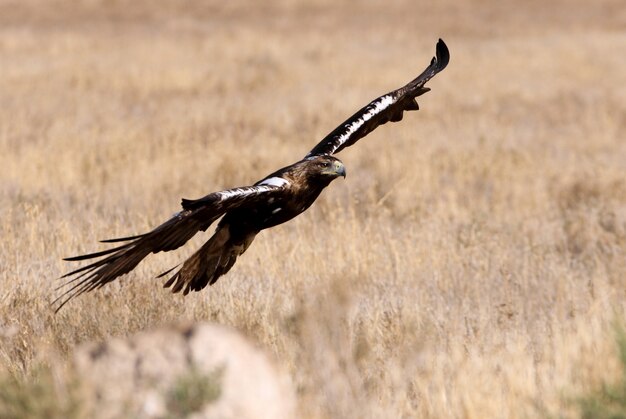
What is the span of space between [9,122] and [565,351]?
1086cm

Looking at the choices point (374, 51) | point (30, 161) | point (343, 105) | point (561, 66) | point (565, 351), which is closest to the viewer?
point (565, 351)

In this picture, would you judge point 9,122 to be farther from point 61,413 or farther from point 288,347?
point 61,413

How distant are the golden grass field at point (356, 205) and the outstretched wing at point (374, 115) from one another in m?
1.00

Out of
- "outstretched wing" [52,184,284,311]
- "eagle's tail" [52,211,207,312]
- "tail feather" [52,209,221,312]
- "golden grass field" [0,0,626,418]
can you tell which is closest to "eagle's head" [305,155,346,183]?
"outstretched wing" [52,184,284,311]

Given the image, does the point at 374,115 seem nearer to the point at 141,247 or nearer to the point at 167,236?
the point at 167,236

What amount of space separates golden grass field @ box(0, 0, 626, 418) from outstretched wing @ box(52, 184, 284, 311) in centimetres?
52

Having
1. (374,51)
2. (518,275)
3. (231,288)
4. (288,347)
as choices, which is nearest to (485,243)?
(518,275)

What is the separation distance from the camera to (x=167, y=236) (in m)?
5.38

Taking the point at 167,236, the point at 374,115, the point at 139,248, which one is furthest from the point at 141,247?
the point at 374,115

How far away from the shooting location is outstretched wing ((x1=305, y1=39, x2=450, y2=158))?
24.5 ft

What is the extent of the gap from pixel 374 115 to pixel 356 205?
10.5 feet

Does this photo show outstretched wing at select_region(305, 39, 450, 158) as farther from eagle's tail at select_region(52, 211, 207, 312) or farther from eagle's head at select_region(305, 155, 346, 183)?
eagle's tail at select_region(52, 211, 207, 312)

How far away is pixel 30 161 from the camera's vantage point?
38.8ft

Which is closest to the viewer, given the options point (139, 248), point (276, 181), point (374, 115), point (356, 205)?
point (139, 248)
